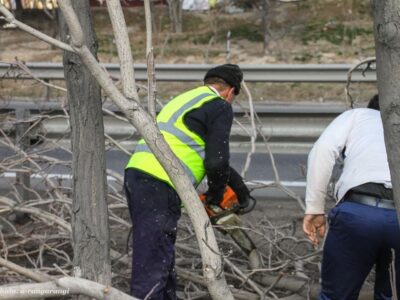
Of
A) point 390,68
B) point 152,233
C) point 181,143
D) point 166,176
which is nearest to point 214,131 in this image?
point 181,143

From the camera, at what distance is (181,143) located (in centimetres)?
365

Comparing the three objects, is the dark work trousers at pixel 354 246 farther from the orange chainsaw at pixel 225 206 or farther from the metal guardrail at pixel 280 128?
the metal guardrail at pixel 280 128

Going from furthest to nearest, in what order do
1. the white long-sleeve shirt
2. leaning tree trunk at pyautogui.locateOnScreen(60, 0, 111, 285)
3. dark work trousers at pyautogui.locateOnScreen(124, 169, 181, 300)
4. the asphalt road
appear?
the asphalt road → dark work trousers at pyautogui.locateOnScreen(124, 169, 181, 300) → the white long-sleeve shirt → leaning tree trunk at pyautogui.locateOnScreen(60, 0, 111, 285)

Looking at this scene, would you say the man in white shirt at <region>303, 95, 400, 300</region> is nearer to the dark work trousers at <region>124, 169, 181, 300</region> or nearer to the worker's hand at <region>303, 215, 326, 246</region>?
the worker's hand at <region>303, 215, 326, 246</region>

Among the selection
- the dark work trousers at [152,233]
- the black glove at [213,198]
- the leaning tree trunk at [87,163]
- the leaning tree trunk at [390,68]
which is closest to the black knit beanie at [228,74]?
the black glove at [213,198]

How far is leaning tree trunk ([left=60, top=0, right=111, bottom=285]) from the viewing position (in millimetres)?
2801

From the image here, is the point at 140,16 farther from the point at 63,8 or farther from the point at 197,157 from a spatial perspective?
the point at 63,8

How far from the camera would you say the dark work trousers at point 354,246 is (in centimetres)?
314

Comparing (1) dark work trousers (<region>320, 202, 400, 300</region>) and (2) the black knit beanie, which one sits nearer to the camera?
(1) dark work trousers (<region>320, 202, 400, 300</region>)

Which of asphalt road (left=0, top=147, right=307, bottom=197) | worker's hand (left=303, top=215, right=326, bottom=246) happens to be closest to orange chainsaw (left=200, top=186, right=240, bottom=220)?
worker's hand (left=303, top=215, right=326, bottom=246)

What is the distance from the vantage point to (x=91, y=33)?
2.83 metres

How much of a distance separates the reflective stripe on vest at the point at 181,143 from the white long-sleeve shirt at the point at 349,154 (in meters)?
0.61

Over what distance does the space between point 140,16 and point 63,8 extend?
18580 mm

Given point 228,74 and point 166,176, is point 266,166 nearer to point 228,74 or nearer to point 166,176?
point 228,74
